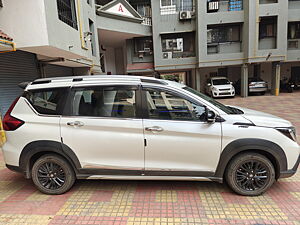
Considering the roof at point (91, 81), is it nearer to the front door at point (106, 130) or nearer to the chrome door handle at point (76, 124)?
the front door at point (106, 130)

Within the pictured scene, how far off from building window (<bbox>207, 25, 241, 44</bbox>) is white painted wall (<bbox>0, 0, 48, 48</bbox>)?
45.5 feet

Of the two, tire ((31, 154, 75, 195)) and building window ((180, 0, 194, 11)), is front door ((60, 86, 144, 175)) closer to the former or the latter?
tire ((31, 154, 75, 195))

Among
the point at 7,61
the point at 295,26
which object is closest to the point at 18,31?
the point at 7,61

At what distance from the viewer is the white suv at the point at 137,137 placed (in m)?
2.78

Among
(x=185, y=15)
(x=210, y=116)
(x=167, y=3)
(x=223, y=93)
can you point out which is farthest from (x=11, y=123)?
(x=167, y=3)

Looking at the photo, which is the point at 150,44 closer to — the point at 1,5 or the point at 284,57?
the point at 284,57

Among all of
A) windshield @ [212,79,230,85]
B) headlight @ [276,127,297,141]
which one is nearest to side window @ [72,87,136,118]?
headlight @ [276,127,297,141]

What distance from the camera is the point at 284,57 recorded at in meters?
14.7

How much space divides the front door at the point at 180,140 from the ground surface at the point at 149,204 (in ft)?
1.34

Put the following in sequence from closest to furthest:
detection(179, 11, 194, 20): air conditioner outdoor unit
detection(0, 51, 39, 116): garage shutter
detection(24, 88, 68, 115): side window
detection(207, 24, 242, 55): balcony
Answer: detection(24, 88, 68, 115): side window
detection(0, 51, 39, 116): garage shutter
detection(179, 11, 194, 20): air conditioner outdoor unit
detection(207, 24, 242, 55): balcony

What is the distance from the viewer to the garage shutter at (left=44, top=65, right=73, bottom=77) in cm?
894

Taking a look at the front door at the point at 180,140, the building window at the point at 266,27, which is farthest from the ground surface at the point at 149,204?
the building window at the point at 266,27

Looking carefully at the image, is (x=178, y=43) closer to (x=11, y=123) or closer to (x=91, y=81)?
(x=91, y=81)

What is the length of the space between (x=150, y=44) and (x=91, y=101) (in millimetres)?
15355
